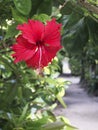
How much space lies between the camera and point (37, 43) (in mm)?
465

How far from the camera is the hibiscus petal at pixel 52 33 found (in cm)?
44

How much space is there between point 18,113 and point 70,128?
0.25 meters

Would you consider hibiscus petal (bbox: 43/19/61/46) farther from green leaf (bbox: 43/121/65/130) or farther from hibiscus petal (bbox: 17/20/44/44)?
green leaf (bbox: 43/121/65/130)

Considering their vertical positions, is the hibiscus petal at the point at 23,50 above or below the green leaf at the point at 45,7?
below

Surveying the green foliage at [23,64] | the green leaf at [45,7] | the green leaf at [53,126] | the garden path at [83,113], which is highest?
the green leaf at [45,7]

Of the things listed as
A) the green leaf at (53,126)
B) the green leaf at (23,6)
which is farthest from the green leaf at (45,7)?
the green leaf at (53,126)

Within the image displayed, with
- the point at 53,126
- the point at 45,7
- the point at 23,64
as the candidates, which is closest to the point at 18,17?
the point at 45,7

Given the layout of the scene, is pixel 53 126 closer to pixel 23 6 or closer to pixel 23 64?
pixel 23 64

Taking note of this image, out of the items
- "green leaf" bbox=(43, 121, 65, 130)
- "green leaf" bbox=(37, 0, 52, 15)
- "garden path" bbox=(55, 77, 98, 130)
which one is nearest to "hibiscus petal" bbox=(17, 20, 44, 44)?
"green leaf" bbox=(37, 0, 52, 15)

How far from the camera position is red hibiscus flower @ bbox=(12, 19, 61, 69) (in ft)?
1.45

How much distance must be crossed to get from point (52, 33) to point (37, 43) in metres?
0.03

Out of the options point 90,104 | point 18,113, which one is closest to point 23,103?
point 18,113

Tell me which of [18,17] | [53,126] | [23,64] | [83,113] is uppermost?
[18,17]

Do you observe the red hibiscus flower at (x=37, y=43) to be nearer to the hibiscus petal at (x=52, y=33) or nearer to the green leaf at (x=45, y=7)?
the hibiscus petal at (x=52, y=33)
